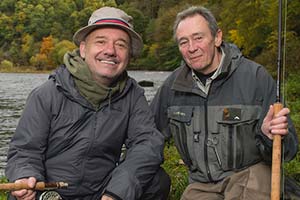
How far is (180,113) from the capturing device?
162 inches

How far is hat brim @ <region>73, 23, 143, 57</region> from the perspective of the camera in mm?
3900

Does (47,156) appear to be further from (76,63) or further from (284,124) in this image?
(284,124)

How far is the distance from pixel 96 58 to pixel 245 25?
88.6 feet

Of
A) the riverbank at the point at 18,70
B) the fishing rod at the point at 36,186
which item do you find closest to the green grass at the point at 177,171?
the fishing rod at the point at 36,186

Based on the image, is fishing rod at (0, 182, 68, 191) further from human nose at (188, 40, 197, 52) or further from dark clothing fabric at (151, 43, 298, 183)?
human nose at (188, 40, 197, 52)

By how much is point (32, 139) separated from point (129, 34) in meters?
1.10

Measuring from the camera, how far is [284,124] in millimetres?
3352

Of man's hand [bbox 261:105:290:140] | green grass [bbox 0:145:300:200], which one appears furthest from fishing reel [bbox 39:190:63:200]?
green grass [bbox 0:145:300:200]

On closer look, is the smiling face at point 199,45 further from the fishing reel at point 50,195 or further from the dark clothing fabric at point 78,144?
the fishing reel at point 50,195

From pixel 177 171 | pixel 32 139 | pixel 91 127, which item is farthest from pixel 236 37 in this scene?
pixel 32 139

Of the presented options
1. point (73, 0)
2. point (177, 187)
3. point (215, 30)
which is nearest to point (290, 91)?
point (177, 187)

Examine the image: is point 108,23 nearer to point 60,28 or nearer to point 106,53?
point 106,53

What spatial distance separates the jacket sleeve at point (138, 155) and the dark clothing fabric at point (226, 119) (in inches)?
9.9

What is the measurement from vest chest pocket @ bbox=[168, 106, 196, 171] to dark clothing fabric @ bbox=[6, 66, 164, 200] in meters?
0.21
